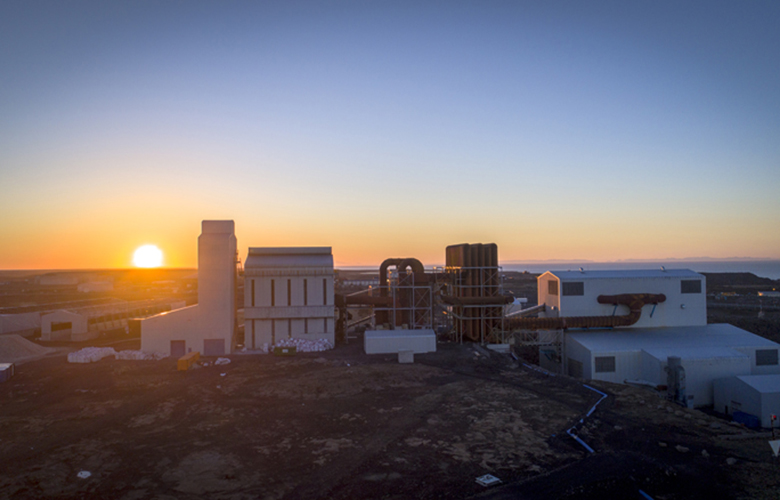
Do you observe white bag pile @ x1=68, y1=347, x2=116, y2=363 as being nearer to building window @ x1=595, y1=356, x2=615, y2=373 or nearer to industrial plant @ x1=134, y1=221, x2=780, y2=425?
industrial plant @ x1=134, y1=221, x2=780, y2=425

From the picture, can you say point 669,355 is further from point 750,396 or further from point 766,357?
point 766,357

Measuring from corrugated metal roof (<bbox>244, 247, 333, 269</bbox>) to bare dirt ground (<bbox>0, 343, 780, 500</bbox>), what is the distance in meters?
11.3

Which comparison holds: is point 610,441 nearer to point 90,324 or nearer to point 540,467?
point 540,467

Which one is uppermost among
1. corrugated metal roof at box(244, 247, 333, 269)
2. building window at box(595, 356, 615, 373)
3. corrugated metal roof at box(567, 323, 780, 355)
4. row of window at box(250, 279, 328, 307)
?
Result: corrugated metal roof at box(244, 247, 333, 269)

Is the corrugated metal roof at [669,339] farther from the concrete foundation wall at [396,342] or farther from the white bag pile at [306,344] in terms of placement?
the white bag pile at [306,344]

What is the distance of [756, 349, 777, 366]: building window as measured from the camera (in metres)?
31.1

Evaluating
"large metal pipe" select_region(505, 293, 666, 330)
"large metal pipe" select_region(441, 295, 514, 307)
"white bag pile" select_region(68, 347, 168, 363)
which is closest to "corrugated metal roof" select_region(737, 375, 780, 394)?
"large metal pipe" select_region(505, 293, 666, 330)

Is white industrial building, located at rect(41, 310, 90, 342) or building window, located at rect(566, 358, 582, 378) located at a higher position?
white industrial building, located at rect(41, 310, 90, 342)

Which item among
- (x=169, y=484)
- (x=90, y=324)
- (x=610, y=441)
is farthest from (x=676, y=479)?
(x=90, y=324)

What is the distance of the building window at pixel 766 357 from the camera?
31141mm

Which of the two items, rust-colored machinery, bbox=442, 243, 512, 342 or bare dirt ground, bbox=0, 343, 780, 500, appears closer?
bare dirt ground, bbox=0, 343, 780, 500

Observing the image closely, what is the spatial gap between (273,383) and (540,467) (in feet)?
51.8

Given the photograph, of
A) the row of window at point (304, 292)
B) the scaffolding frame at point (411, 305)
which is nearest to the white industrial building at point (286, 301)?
the row of window at point (304, 292)

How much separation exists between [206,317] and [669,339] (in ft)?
115
